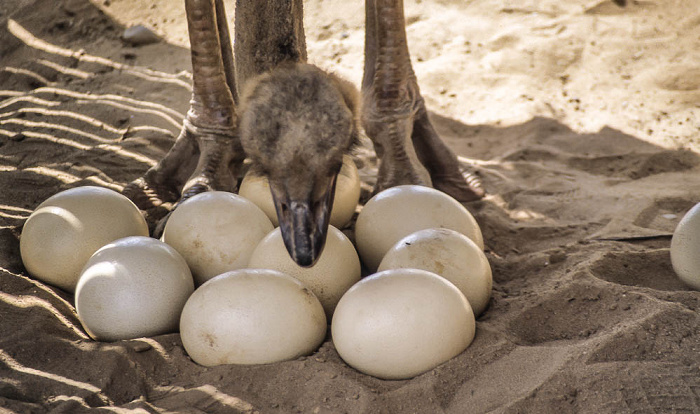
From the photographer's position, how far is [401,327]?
2127mm

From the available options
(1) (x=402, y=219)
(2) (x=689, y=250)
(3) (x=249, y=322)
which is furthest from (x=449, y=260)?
(2) (x=689, y=250)

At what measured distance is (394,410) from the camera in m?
2.01

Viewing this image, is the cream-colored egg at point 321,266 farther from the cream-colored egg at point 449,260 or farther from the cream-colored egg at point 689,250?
the cream-colored egg at point 689,250

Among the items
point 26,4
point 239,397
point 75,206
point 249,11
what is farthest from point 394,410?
point 26,4

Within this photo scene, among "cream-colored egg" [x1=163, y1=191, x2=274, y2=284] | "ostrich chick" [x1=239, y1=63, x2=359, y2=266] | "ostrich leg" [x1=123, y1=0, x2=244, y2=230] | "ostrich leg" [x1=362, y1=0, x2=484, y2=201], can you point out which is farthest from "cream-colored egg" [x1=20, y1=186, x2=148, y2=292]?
"ostrich leg" [x1=362, y1=0, x2=484, y2=201]

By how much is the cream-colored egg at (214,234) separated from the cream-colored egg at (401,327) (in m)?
0.60

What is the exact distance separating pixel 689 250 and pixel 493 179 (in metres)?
1.50

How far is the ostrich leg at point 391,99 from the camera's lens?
3.25m

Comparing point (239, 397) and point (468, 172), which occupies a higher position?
point (239, 397)

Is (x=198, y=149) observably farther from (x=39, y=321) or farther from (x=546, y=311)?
(x=546, y=311)

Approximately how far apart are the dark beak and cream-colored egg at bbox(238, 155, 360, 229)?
0.79 m

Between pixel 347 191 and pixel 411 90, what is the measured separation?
2.74 ft

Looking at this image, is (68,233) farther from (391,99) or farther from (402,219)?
(391,99)

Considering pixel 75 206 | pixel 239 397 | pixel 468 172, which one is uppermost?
pixel 75 206
